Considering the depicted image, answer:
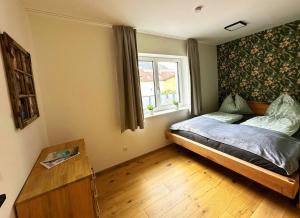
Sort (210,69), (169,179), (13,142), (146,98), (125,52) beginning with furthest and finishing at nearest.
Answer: (210,69), (146,98), (125,52), (169,179), (13,142)

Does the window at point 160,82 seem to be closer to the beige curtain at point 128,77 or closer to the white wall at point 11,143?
the beige curtain at point 128,77

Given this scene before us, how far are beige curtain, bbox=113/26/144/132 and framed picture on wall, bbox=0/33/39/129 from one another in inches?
43.5

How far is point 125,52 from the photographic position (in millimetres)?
2314

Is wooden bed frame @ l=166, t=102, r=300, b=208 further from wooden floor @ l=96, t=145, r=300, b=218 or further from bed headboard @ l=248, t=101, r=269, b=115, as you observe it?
bed headboard @ l=248, t=101, r=269, b=115

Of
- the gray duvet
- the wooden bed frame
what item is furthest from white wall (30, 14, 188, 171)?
the gray duvet

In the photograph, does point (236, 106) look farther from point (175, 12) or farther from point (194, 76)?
point (175, 12)

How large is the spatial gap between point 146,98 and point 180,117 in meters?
0.88

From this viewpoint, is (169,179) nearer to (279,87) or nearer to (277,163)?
(277,163)

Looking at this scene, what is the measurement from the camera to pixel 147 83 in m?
2.98

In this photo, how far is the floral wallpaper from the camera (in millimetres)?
2775

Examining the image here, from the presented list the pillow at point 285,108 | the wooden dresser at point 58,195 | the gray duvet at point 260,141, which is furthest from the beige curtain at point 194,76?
the wooden dresser at point 58,195

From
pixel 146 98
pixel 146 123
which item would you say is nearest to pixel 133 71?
pixel 146 98

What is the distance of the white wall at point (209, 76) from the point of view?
3.65 meters

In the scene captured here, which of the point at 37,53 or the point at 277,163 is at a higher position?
the point at 37,53
